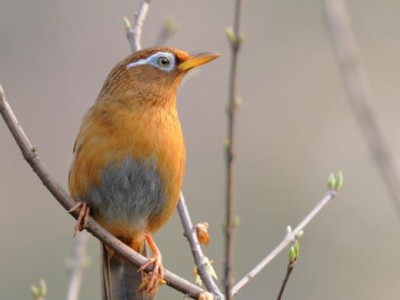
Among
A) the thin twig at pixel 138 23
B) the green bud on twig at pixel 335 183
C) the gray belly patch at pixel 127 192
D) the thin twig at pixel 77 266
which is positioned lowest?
the green bud on twig at pixel 335 183

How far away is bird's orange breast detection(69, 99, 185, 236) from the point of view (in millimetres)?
6090

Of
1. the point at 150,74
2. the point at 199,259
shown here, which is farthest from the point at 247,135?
the point at 199,259

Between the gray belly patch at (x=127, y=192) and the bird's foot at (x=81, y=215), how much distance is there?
0.65 ft

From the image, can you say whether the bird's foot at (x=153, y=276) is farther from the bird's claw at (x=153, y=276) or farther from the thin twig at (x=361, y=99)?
the thin twig at (x=361, y=99)

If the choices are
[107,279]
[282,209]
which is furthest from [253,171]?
[107,279]

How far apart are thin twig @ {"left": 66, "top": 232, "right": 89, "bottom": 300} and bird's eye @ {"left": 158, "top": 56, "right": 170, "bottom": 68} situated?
3.91 ft

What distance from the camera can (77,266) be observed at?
226 inches

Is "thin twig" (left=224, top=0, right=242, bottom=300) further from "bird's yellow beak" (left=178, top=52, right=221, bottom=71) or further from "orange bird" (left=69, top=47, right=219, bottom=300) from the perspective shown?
"bird's yellow beak" (left=178, top=52, right=221, bottom=71)

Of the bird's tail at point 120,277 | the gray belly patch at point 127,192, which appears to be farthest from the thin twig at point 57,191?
the bird's tail at point 120,277

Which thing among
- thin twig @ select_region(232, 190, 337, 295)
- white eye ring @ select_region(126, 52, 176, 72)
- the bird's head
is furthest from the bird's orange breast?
thin twig @ select_region(232, 190, 337, 295)

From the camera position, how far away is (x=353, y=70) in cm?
449

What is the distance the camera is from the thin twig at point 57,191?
493 cm

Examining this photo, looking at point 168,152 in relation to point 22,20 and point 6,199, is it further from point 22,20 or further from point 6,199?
point 22,20

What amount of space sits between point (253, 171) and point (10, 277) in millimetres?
3957
